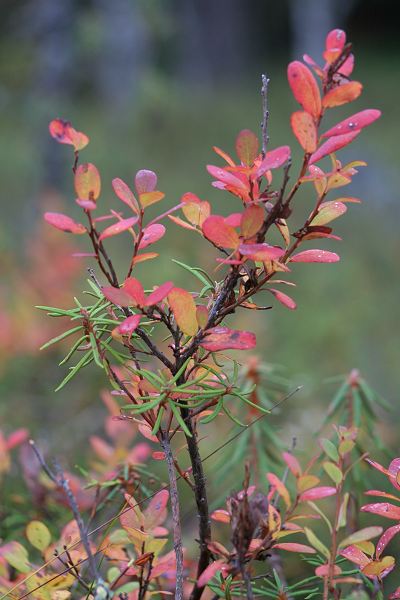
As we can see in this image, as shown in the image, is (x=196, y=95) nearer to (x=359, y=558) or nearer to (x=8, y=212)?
(x=8, y=212)

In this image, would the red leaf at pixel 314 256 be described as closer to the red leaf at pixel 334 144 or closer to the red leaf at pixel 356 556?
the red leaf at pixel 334 144

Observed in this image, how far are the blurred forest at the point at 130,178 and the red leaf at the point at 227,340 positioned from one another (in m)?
1.36

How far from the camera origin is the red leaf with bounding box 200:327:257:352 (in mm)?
505

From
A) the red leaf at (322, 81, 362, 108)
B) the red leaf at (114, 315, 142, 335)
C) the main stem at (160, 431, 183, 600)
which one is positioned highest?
the red leaf at (322, 81, 362, 108)

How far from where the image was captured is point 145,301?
20.2 inches

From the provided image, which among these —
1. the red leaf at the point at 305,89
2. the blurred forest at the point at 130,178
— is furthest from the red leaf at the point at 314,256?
the blurred forest at the point at 130,178

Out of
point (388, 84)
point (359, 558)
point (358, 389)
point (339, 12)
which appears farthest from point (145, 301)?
point (388, 84)

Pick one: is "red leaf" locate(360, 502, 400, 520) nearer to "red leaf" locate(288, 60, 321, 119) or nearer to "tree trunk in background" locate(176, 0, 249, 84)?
"red leaf" locate(288, 60, 321, 119)

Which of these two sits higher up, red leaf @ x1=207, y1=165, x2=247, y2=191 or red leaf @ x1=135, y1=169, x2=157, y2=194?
red leaf @ x1=135, y1=169, x2=157, y2=194

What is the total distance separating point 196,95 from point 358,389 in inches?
528

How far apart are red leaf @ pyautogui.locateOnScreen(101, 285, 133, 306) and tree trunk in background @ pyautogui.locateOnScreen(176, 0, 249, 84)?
47.4ft

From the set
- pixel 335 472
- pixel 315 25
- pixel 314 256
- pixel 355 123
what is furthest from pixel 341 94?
pixel 315 25

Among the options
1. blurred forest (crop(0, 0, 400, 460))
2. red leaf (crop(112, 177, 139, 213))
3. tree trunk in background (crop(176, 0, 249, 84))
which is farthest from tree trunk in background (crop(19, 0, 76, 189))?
tree trunk in background (crop(176, 0, 249, 84))

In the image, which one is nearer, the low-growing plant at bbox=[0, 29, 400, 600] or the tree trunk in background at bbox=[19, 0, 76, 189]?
the low-growing plant at bbox=[0, 29, 400, 600]
